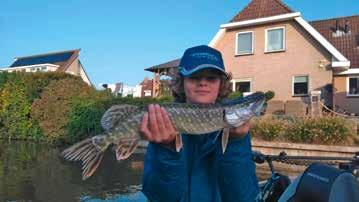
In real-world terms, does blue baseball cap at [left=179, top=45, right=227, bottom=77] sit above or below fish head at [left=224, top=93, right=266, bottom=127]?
above

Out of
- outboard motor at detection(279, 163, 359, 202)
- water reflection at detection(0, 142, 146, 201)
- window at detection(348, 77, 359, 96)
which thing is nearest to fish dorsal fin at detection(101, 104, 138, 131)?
outboard motor at detection(279, 163, 359, 202)

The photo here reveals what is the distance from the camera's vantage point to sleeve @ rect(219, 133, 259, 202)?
249cm

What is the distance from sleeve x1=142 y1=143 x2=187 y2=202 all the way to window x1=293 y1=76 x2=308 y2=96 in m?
19.9

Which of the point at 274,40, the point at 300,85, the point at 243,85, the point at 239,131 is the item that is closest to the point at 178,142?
the point at 239,131

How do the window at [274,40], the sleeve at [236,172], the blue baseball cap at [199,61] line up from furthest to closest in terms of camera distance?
1. the window at [274,40]
2. the blue baseball cap at [199,61]
3. the sleeve at [236,172]

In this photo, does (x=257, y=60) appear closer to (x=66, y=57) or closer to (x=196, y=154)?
(x=196, y=154)

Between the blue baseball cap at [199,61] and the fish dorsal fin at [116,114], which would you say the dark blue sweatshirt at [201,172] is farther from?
the blue baseball cap at [199,61]

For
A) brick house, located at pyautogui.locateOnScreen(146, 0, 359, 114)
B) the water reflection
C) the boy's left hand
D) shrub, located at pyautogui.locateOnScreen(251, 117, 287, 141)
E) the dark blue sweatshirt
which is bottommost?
the water reflection

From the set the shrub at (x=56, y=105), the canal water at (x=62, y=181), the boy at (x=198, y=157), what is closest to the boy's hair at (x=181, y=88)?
the boy at (x=198, y=157)

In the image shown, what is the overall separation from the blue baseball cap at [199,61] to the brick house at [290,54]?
18318 millimetres

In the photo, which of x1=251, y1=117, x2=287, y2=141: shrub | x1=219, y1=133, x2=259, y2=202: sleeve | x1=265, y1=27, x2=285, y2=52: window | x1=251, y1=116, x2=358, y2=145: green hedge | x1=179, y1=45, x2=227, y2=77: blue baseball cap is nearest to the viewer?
x1=219, y1=133, x2=259, y2=202: sleeve

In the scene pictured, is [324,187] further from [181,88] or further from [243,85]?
[243,85]

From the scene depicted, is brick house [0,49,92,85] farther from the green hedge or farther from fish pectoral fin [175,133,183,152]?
fish pectoral fin [175,133,183,152]

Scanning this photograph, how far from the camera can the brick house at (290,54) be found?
2038 cm
